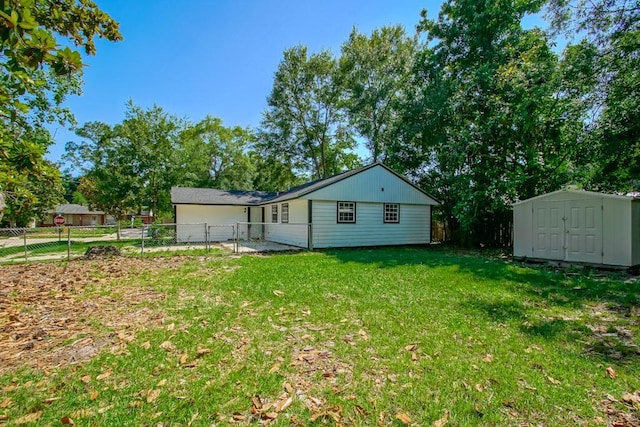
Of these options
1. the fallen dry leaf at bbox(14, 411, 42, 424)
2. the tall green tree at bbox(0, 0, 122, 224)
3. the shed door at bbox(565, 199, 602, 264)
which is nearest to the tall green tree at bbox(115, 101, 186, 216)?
the tall green tree at bbox(0, 0, 122, 224)

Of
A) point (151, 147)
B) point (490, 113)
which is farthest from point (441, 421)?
point (151, 147)

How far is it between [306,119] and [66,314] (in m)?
23.9

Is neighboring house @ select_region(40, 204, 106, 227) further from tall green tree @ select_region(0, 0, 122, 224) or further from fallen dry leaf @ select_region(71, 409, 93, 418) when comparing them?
fallen dry leaf @ select_region(71, 409, 93, 418)

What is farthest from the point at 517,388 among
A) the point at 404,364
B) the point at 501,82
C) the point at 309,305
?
the point at 501,82

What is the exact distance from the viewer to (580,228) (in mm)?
8789

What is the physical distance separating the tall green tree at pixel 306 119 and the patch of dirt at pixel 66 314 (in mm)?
20443

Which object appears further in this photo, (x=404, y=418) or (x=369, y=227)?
(x=369, y=227)

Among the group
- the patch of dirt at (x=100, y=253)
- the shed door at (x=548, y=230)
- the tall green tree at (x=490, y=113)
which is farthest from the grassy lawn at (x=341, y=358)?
the tall green tree at (x=490, y=113)

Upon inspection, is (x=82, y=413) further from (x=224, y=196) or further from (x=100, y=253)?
(x=224, y=196)

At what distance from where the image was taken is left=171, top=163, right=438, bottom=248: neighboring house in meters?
13.5

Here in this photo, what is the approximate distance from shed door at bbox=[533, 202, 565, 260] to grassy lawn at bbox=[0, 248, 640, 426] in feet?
10.7

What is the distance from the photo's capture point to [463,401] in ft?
8.18

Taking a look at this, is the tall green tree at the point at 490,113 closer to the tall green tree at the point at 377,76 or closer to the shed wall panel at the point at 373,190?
the shed wall panel at the point at 373,190

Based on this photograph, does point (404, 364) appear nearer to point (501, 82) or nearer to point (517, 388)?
point (517, 388)
